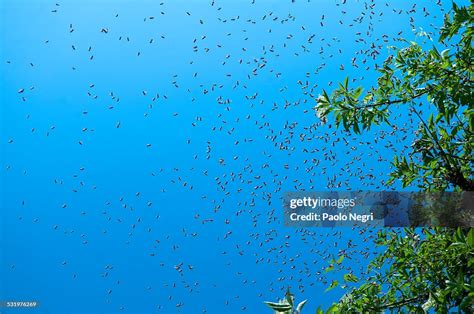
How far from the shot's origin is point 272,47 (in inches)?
296

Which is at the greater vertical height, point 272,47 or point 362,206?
point 272,47

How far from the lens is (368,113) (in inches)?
71.1

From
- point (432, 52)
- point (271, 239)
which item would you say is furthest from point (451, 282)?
point (271, 239)

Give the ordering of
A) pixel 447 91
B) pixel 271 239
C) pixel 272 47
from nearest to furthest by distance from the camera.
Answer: pixel 447 91
pixel 271 239
pixel 272 47

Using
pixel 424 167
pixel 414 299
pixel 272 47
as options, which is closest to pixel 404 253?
pixel 414 299

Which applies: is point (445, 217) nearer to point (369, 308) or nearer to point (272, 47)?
point (369, 308)

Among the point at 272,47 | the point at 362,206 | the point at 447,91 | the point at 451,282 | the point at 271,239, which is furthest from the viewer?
the point at 272,47

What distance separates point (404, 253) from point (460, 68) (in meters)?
0.58

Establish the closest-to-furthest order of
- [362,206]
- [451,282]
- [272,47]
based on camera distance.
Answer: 1. [451,282]
2. [362,206]
3. [272,47]

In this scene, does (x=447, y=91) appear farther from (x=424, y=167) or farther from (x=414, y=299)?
(x=414, y=299)

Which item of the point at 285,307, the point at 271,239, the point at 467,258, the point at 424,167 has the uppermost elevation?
the point at 271,239

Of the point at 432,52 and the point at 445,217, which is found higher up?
the point at 432,52

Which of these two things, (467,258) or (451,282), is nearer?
(451,282)

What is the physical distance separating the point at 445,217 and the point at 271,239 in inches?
190
